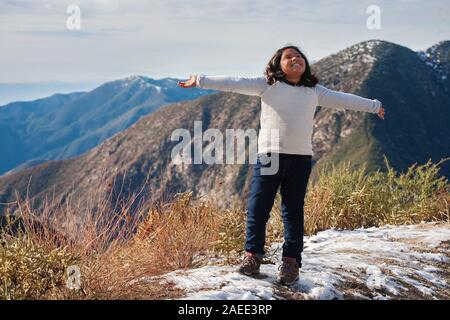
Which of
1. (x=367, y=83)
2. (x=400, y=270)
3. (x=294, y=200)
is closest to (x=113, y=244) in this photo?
(x=294, y=200)

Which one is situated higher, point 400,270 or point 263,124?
point 263,124

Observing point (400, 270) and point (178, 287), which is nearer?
point (178, 287)

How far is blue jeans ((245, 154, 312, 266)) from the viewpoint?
4.51 m

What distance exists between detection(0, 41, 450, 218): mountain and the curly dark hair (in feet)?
393

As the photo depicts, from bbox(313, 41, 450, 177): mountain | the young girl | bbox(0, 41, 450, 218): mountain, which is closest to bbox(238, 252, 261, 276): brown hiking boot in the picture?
the young girl

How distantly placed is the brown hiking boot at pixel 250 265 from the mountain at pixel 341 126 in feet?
394

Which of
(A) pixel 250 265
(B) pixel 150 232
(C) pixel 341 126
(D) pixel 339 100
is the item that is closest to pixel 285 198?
(A) pixel 250 265

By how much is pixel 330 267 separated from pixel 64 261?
239cm

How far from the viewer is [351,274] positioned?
462 cm

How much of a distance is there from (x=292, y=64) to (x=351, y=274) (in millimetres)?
1946

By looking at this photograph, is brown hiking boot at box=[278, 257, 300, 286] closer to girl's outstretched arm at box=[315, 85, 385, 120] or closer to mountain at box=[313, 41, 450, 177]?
girl's outstretched arm at box=[315, 85, 385, 120]

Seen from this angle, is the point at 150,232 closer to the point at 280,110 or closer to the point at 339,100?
the point at 280,110

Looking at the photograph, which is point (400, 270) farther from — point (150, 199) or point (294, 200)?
point (150, 199)
